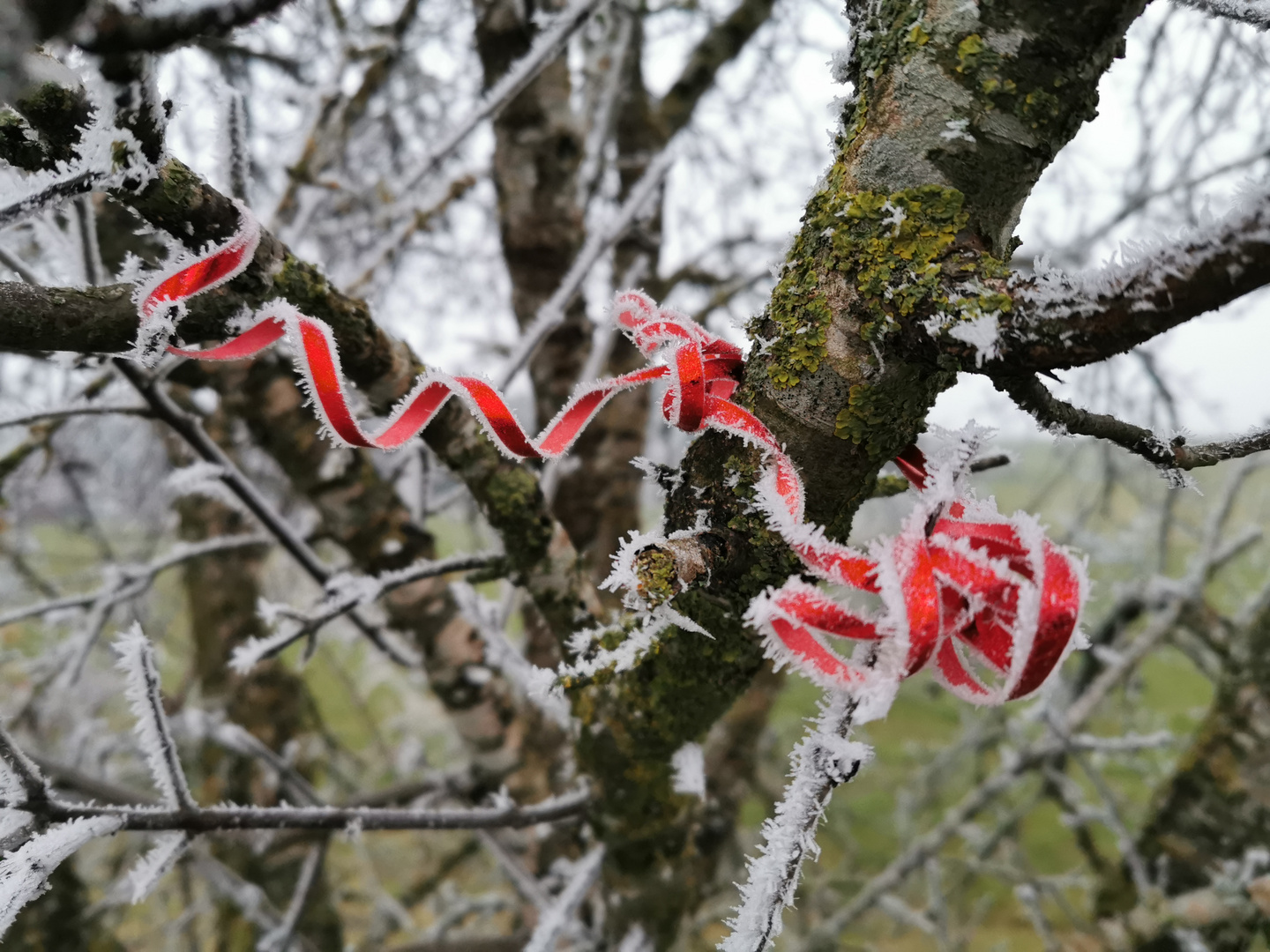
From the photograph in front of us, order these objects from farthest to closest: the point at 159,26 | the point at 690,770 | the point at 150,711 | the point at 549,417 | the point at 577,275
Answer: the point at 549,417
the point at 577,275
the point at 690,770
the point at 150,711
the point at 159,26

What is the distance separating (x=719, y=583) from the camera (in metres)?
0.68

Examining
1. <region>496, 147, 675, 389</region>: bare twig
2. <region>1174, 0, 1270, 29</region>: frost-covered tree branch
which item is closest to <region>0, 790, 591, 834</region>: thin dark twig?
<region>496, 147, 675, 389</region>: bare twig

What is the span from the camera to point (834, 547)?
587 mm

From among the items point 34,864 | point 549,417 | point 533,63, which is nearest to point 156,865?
point 34,864

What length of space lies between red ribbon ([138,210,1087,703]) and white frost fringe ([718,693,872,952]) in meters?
0.04

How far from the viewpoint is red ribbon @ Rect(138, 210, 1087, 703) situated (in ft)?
1.74

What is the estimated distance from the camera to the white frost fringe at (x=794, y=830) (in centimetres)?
52

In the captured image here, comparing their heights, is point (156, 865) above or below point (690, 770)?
below

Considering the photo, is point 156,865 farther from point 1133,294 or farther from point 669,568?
point 1133,294

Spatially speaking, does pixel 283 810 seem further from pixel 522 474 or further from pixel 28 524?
pixel 28 524

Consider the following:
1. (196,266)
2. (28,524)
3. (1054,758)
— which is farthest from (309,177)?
(28,524)

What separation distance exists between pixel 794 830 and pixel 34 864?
2.04ft

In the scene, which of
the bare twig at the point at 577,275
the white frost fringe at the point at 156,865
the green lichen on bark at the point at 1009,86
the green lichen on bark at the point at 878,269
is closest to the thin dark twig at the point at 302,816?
the white frost fringe at the point at 156,865

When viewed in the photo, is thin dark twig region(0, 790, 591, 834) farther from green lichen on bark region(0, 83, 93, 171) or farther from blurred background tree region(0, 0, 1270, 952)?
green lichen on bark region(0, 83, 93, 171)
